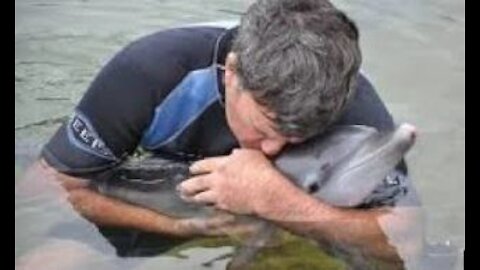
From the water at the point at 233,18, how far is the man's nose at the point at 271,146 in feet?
1.96

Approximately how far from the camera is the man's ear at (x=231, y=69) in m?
3.99

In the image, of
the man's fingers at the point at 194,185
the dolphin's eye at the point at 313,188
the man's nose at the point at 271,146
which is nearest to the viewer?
the man's nose at the point at 271,146

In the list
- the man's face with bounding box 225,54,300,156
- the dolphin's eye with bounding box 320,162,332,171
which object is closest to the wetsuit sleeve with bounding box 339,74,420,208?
the dolphin's eye with bounding box 320,162,332,171

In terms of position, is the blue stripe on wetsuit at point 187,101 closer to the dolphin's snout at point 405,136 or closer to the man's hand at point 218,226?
the man's hand at point 218,226

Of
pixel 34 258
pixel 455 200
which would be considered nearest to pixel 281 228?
pixel 34 258

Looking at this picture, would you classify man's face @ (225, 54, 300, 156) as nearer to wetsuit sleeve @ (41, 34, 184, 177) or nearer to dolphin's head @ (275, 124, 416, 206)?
dolphin's head @ (275, 124, 416, 206)

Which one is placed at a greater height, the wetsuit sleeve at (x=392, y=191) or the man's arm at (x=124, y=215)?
the wetsuit sleeve at (x=392, y=191)

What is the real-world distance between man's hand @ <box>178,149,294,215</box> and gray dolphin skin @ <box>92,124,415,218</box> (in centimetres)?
7

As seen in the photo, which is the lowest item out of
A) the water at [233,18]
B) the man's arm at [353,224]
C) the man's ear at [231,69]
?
the water at [233,18]

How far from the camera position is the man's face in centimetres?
394

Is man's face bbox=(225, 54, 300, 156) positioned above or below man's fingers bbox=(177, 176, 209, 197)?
above

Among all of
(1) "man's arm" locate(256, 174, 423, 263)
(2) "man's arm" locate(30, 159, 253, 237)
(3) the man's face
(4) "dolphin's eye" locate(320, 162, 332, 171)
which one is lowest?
(2) "man's arm" locate(30, 159, 253, 237)

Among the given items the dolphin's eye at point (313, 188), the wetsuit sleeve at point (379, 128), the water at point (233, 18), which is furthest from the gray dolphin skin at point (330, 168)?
the water at point (233, 18)

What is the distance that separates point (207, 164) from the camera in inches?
168
